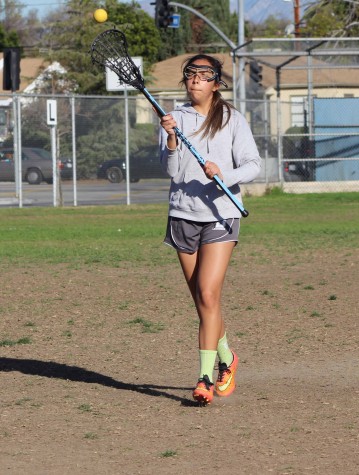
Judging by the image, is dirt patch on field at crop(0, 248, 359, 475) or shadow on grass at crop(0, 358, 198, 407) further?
shadow on grass at crop(0, 358, 198, 407)

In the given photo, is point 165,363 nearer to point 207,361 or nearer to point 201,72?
point 207,361

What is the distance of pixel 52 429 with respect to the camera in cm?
626

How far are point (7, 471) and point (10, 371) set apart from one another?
9.02 ft

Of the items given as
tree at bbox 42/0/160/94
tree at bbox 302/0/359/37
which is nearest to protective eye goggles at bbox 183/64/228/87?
tree at bbox 42/0/160/94

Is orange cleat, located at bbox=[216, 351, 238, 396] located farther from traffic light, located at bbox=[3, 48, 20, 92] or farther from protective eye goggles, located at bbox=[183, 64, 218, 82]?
traffic light, located at bbox=[3, 48, 20, 92]

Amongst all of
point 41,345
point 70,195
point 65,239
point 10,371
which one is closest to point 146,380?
point 10,371

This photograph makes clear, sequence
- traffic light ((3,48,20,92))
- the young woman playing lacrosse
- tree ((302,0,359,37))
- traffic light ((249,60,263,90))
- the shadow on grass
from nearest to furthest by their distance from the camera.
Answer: the young woman playing lacrosse → the shadow on grass → traffic light ((3,48,20,92)) → traffic light ((249,60,263,90)) → tree ((302,0,359,37))

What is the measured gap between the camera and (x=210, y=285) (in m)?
6.72

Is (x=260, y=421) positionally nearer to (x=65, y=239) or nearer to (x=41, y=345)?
(x=41, y=345)

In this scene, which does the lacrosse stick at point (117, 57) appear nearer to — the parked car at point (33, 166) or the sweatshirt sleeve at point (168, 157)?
the sweatshirt sleeve at point (168, 157)

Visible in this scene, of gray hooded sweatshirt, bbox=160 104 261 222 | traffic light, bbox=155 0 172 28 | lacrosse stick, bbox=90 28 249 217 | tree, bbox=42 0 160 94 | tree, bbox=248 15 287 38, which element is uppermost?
tree, bbox=248 15 287 38

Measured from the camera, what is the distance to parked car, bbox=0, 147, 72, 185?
26.8m

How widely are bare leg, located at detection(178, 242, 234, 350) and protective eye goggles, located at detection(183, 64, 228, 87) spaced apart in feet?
3.18

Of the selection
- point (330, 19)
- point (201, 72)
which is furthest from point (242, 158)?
point (330, 19)
